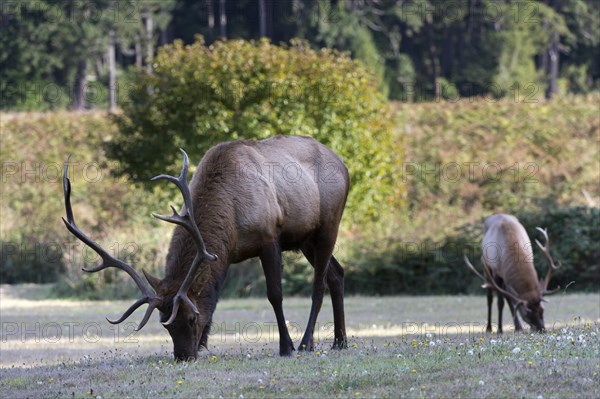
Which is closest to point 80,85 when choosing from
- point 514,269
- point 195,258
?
point 514,269

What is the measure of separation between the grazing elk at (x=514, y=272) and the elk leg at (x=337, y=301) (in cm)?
374

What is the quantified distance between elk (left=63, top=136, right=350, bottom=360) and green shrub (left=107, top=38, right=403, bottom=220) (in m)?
13.9

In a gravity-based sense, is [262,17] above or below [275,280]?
above

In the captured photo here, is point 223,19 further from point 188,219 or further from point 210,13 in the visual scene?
point 188,219

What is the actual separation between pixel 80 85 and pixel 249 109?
97.5 ft

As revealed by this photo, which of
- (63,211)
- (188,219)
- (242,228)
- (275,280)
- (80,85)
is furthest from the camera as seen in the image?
(80,85)

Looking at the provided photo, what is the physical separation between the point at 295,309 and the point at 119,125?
28.6 feet

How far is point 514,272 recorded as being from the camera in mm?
16625

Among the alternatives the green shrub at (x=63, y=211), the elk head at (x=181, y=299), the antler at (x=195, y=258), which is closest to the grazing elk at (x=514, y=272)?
the elk head at (x=181, y=299)

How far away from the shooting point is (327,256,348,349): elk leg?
12586 millimetres

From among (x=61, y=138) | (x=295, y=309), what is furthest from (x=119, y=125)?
(x=61, y=138)

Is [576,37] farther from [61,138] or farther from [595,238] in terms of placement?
[595,238]

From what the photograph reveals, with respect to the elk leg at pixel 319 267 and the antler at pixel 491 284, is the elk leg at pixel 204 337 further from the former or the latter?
the antler at pixel 491 284

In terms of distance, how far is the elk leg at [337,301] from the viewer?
12.6 meters
